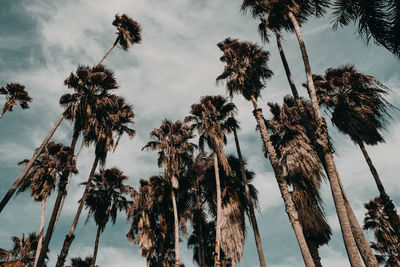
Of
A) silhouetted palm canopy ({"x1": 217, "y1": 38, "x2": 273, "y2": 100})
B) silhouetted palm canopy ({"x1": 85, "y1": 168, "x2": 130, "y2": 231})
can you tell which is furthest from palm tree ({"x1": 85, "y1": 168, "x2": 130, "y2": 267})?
silhouetted palm canopy ({"x1": 217, "y1": 38, "x2": 273, "y2": 100})

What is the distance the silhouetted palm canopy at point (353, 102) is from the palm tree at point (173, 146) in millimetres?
10443

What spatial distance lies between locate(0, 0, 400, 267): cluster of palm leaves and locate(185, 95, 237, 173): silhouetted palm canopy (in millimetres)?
81

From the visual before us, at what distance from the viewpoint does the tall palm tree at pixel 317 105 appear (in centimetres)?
631

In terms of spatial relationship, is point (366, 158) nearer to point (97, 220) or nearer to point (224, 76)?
point (224, 76)

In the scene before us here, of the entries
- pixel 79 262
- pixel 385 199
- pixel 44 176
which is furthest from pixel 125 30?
pixel 79 262

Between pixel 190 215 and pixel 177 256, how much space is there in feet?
17.0

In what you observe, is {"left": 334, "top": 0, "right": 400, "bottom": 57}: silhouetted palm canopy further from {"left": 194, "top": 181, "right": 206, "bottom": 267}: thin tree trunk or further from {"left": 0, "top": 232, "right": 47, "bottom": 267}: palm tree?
{"left": 0, "top": 232, "right": 47, "bottom": 267}: palm tree

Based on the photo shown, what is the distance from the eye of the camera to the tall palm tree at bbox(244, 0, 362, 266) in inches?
249

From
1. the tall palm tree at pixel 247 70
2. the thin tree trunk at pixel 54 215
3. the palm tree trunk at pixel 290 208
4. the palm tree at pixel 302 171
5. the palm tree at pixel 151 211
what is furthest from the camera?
the palm tree at pixel 151 211

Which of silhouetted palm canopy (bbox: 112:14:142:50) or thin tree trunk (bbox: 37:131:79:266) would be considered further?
silhouetted palm canopy (bbox: 112:14:142:50)

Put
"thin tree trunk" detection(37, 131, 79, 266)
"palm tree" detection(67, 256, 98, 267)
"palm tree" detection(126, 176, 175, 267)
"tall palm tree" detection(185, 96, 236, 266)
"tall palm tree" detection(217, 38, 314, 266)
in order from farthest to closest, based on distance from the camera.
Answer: "palm tree" detection(67, 256, 98, 267), "palm tree" detection(126, 176, 175, 267), "tall palm tree" detection(185, 96, 236, 266), "tall palm tree" detection(217, 38, 314, 266), "thin tree trunk" detection(37, 131, 79, 266)

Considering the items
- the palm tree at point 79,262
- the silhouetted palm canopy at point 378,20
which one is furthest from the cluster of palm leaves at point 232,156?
the palm tree at point 79,262

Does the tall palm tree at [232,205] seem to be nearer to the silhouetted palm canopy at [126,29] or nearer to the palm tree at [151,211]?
the palm tree at [151,211]

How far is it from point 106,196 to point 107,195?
0.11m
